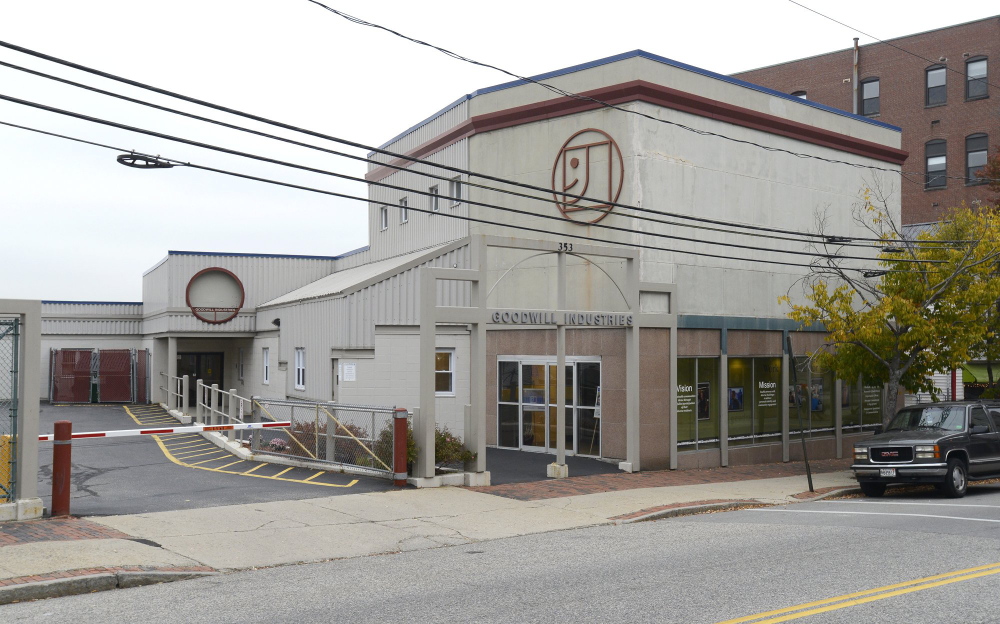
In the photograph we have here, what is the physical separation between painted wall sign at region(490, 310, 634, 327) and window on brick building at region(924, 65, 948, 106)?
116 feet

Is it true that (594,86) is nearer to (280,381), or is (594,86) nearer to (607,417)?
(607,417)

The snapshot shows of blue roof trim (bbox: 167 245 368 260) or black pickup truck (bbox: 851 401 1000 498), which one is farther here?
blue roof trim (bbox: 167 245 368 260)

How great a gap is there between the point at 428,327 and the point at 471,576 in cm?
692

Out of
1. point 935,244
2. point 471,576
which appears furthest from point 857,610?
point 935,244

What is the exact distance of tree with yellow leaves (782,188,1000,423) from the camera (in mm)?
20109

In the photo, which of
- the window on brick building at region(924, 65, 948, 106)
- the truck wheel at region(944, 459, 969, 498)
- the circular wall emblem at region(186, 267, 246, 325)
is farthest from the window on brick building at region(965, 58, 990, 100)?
the circular wall emblem at region(186, 267, 246, 325)

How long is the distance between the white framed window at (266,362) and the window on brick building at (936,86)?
35710 millimetres

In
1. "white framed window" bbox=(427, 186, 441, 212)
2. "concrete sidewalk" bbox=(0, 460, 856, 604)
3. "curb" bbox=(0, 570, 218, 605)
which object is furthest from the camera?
"white framed window" bbox=(427, 186, 441, 212)

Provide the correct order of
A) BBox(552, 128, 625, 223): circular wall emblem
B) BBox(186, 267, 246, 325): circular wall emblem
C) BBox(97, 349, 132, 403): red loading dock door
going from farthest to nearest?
BBox(97, 349, 132, 403): red loading dock door < BBox(186, 267, 246, 325): circular wall emblem < BBox(552, 128, 625, 223): circular wall emblem

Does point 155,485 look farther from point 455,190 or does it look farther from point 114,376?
point 114,376

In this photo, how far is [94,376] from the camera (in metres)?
39.1

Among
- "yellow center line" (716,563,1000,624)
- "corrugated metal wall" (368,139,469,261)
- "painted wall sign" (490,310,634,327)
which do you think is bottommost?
"yellow center line" (716,563,1000,624)

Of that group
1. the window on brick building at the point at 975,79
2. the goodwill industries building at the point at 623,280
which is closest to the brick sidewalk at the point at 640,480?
the goodwill industries building at the point at 623,280

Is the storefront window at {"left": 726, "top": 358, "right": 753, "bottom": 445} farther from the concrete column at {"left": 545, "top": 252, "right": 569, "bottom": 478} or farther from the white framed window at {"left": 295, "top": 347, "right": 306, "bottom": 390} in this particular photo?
the white framed window at {"left": 295, "top": 347, "right": 306, "bottom": 390}
